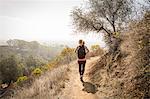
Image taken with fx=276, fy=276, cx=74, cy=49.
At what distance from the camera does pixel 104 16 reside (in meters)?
24.3

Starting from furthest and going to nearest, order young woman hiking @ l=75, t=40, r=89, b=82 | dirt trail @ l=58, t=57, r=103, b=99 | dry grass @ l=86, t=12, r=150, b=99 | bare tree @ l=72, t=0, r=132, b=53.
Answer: bare tree @ l=72, t=0, r=132, b=53, young woman hiking @ l=75, t=40, r=89, b=82, dirt trail @ l=58, t=57, r=103, b=99, dry grass @ l=86, t=12, r=150, b=99

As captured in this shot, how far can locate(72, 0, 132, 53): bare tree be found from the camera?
79.4 ft

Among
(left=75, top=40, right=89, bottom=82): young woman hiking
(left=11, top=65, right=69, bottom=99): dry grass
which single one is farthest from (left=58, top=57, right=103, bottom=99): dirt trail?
(left=75, top=40, right=89, bottom=82): young woman hiking

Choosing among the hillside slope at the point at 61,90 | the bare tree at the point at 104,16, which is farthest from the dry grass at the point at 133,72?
the bare tree at the point at 104,16

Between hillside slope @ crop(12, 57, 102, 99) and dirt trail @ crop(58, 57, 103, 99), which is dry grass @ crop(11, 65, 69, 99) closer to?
hillside slope @ crop(12, 57, 102, 99)

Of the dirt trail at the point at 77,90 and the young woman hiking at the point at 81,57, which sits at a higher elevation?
the young woman hiking at the point at 81,57

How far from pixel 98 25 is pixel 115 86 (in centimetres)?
1324

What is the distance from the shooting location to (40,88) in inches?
542

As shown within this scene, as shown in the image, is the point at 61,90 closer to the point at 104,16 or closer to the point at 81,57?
the point at 81,57

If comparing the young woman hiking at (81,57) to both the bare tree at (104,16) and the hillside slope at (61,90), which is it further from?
the bare tree at (104,16)

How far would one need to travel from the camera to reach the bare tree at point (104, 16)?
79.4 feet

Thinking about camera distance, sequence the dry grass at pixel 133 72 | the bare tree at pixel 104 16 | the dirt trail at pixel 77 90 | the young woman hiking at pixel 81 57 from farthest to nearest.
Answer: the bare tree at pixel 104 16
the young woman hiking at pixel 81 57
the dirt trail at pixel 77 90
the dry grass at pixel 133 72

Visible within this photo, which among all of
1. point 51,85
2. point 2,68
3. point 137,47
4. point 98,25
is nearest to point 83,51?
point 51,85

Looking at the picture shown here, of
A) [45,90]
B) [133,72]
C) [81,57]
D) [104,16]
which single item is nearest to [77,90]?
[45,90]
